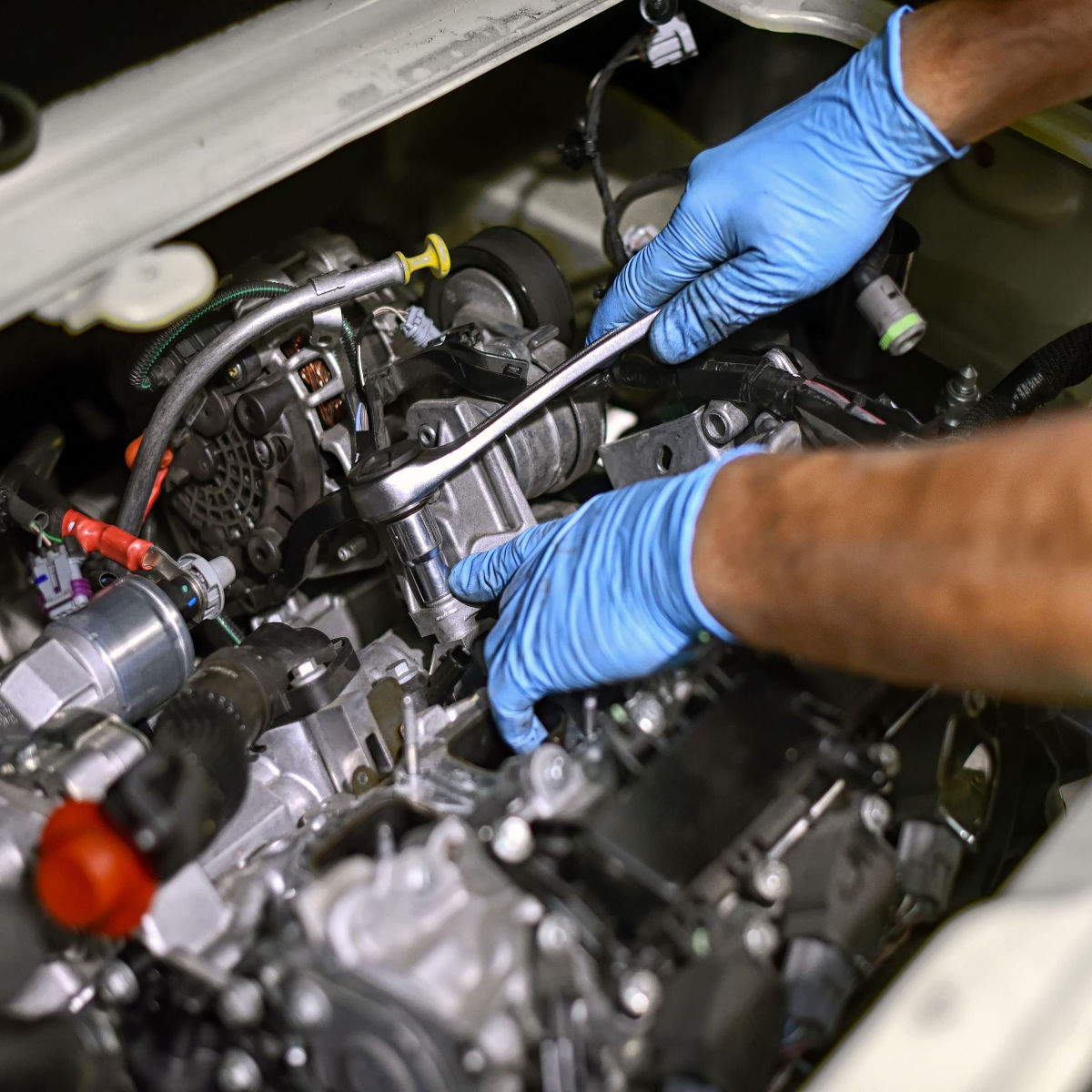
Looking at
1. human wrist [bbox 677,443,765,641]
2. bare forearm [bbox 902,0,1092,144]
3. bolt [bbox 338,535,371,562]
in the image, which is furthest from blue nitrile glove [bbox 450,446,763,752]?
bare forearm [bbox 902,0,1092,144]

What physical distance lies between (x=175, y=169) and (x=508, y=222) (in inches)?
40.5

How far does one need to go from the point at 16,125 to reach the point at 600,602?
79cm

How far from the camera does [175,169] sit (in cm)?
110

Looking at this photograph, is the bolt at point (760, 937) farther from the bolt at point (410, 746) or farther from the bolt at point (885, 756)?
the bolt at point (410, 746)

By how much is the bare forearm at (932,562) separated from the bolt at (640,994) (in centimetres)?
32

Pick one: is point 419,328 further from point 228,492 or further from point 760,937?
point 760,937

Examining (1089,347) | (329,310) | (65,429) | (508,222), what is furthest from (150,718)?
(1089,347)

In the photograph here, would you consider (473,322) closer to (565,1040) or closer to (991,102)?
(991,102)

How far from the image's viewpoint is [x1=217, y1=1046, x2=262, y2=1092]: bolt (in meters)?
0.86

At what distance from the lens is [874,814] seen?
1.00 metres

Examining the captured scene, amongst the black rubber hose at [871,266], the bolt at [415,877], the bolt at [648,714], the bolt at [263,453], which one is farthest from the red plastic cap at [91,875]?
the black rubber hose at [871,266]

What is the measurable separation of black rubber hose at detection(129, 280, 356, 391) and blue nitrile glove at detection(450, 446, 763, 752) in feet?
1.37

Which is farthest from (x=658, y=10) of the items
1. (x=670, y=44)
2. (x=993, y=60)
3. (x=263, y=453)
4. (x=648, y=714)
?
(x=648, y=714)

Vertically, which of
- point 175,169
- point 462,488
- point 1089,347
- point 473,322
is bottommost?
point 1089,347
